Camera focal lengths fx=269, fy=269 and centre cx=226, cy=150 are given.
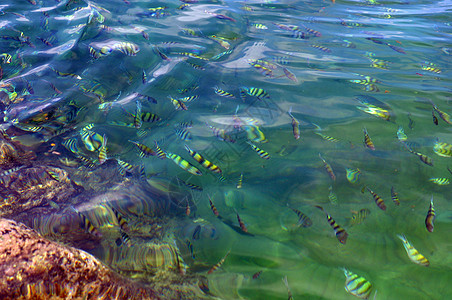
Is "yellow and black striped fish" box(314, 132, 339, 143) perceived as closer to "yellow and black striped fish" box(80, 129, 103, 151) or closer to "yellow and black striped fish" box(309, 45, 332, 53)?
"yellow and black striped fish" box(80, 129, 103, 151)

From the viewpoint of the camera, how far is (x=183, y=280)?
310cm

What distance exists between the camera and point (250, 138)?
15.7 ft

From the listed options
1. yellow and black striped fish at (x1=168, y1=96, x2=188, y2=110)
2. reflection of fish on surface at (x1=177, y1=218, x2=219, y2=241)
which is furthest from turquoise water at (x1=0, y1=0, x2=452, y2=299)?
yellow and black striped fish at (x1=168, y1=96, x2=188, y2=110)

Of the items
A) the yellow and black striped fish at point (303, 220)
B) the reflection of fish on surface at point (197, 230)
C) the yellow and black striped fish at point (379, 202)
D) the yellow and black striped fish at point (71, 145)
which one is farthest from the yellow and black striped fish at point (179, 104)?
the yellow and black striped fish at point (379, 202)

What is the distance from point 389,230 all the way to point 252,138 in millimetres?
2433

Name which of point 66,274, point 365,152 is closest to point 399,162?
point 365,152

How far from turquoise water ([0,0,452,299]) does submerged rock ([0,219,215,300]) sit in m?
0.78

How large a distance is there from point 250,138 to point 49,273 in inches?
134

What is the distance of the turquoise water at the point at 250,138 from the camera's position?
3.19 metres

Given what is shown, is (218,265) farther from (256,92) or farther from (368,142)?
(256,92)

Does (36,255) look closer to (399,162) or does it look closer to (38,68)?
(399,162)

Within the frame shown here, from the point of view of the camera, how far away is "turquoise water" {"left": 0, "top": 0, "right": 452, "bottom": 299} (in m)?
3.19

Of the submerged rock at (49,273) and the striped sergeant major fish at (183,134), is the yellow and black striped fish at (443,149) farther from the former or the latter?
the submerged rock at (49,273)

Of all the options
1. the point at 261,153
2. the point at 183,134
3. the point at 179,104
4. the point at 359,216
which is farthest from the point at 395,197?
the point at 179,104
